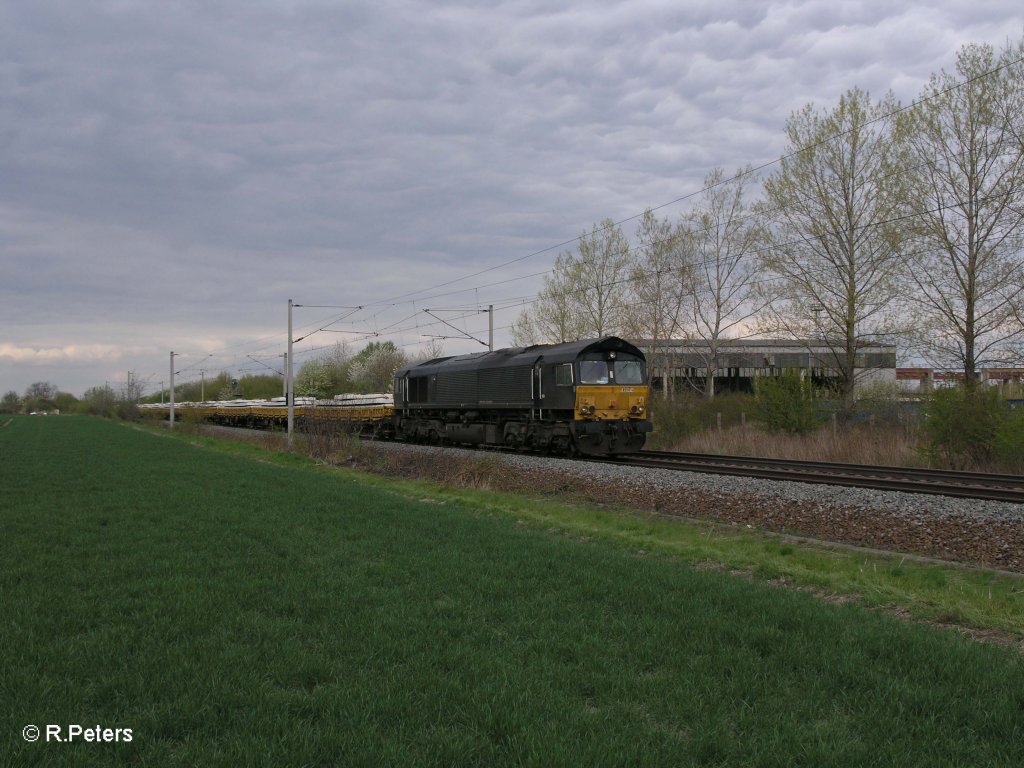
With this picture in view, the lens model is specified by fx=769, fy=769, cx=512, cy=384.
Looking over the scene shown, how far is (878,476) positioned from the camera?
17.2 metres

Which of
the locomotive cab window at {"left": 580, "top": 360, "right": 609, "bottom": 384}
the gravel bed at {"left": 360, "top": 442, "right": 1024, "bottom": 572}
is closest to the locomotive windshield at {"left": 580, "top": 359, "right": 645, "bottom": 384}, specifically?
the locomotive cab window at {"left": 580, "top": 360, "right": 609, "bottom": 384}

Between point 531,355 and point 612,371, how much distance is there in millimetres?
3074

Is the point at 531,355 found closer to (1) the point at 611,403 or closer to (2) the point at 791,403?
(1) the point at 611,403

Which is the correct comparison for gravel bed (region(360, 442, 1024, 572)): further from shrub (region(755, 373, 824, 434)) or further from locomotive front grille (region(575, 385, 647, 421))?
shrub (region(755, 373, 824, 434))

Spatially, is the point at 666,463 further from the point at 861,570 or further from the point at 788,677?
the point at 788,677

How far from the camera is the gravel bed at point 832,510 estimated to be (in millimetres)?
9906

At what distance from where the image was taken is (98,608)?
595 cm

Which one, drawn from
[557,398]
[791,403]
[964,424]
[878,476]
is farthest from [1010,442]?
[557,398]

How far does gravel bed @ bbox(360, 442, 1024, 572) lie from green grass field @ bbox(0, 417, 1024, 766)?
408 cm

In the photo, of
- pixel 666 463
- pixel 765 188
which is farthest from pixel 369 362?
pixel 666 463

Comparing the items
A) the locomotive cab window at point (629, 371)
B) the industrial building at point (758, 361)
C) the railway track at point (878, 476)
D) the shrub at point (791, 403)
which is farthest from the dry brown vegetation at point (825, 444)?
the locomotive cab window at point (629, 371)

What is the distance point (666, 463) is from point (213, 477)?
11083 mm

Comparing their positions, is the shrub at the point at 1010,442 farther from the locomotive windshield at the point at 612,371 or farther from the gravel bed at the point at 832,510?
the locomotive windshield at the point at 612,371

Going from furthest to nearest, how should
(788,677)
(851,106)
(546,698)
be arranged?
(851,106) → (788,677) → (546,698)
